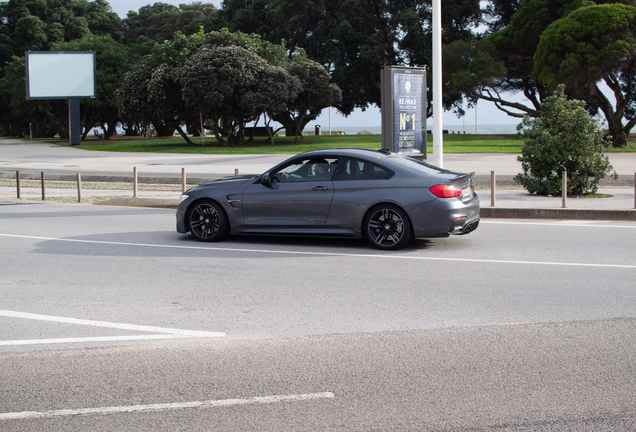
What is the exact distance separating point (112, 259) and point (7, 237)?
128 inches

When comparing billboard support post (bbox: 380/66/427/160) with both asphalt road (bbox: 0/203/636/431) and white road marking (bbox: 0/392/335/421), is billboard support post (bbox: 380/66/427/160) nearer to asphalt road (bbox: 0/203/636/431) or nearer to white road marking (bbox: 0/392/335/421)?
asphalt road (bbox: 0/203/636/431)

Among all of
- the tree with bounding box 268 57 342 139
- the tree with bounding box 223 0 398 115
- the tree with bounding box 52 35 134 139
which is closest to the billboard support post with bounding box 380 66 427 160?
the tree with bounding box 268 57 342 139

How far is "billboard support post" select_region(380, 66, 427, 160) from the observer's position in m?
15.1

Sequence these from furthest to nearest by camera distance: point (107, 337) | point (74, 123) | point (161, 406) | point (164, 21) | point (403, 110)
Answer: point (164, 21) → point (74, 123) → point (403, 110) → point (107, 337) → point (161, 406)

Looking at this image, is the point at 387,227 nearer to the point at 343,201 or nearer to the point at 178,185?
the point at 343,201

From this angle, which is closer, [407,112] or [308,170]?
[308,170]

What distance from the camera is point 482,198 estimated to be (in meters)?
16.3

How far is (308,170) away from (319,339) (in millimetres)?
5076

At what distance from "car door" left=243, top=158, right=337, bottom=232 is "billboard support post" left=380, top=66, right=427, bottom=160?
17.1ft

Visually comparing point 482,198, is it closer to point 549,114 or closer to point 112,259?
point 549,114

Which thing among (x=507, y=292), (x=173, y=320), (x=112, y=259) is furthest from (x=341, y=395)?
(x=112, y=259)

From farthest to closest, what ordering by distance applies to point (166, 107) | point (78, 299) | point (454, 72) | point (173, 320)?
point (454, 72)
point (166, 107)
point (78, 299)
point (173, 320)

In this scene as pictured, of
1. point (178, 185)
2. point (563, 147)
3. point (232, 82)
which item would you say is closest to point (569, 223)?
point (563, 147)

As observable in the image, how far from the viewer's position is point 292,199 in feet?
32.9
